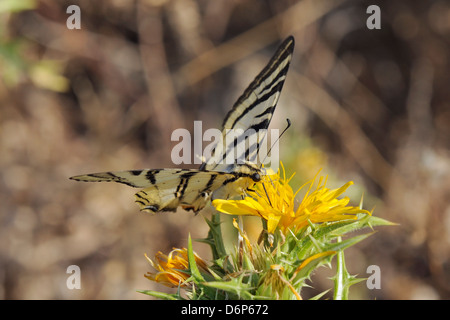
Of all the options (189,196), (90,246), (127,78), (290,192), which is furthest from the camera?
(127,78)

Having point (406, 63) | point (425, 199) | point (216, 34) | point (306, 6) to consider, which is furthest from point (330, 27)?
point (425, 199)

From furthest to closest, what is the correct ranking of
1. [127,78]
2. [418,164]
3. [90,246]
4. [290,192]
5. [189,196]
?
[127,78], [418,164], [90,246], [189,196], [290,192]

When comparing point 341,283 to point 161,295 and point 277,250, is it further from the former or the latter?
point 161,295

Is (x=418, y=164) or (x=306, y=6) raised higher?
(x=306, y=6)

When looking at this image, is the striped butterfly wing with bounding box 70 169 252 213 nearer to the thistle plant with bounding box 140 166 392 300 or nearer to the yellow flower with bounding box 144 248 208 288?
the thistle plant with bounding box 140 166 392 300

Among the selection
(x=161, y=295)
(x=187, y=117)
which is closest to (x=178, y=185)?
(x=161, y=295)

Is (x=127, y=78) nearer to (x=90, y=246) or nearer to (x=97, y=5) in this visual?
(x=97, y=5)

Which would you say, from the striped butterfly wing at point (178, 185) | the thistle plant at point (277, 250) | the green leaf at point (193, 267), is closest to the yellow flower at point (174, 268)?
the thistle plant at point (277, 250)
